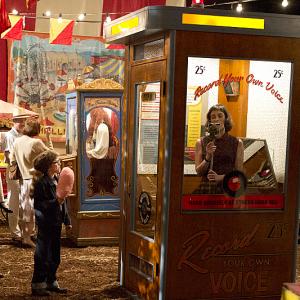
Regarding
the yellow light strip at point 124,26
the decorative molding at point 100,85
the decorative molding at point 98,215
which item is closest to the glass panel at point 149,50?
the yellow light strip at point 124,26

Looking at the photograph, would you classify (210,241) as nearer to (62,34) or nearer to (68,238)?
(68,238)

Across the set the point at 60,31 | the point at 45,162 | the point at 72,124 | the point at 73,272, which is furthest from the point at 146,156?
the point at 60,31

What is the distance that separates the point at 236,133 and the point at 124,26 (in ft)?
4.25

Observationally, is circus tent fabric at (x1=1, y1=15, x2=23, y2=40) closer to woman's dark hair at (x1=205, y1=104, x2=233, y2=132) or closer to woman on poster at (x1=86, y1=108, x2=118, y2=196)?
woman on poster at (x1=86, y1=108, x2=118, y2=196)

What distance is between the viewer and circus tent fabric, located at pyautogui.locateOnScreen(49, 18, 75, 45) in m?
10.4

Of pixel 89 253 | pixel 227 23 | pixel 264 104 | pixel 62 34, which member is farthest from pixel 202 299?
pixel 62 34

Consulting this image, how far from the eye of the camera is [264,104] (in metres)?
5.22

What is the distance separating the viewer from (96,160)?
26.2ft

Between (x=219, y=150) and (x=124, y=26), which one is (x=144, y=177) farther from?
(x=124, y=26)

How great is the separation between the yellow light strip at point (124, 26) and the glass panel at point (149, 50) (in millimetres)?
205

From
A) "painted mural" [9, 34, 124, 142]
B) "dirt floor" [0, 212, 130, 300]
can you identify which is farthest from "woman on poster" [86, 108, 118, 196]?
"painted mural" [9, 34, 124, 142]

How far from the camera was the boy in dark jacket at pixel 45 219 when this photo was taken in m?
5.63

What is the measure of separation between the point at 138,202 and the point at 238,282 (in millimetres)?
1060

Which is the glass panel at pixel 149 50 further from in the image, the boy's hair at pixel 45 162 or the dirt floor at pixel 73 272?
the dirt floor at pixel 73 272
